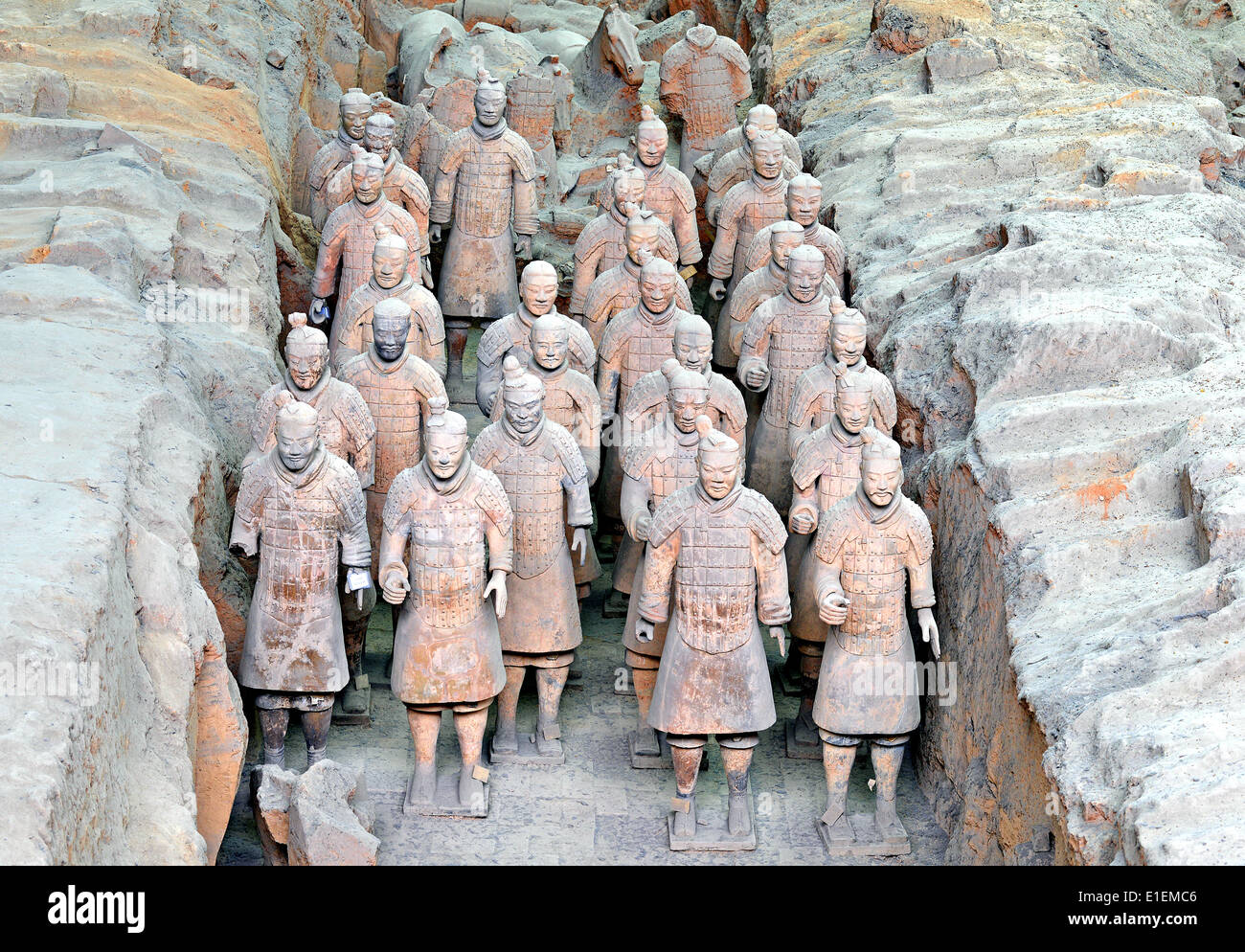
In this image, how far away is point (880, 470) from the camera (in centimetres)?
598

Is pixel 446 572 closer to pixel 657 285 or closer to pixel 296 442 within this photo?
pixel 296 442

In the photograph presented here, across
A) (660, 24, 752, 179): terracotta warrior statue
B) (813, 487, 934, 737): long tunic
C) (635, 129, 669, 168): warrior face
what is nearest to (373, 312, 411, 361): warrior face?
(813, 487, 934, 737): long tunic

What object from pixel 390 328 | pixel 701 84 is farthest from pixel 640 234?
pixel 701 84

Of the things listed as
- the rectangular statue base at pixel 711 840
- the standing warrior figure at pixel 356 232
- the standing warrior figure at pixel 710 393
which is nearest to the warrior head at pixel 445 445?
the standing warrior figure at pixel 710 393

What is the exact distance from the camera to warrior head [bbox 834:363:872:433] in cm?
649

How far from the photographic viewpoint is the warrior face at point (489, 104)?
28.5 ft

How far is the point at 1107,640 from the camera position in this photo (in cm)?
547

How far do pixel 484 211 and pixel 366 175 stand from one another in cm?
96

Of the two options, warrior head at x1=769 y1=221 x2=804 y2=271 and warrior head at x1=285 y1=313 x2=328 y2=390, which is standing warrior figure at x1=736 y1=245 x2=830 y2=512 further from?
warrior head at x1=285 y1=313 x2=328 y2=390

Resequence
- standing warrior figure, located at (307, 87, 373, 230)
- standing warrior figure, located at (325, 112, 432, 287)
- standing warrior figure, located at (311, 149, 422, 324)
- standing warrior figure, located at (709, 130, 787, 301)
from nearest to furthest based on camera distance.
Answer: standing warrior figure, located at (311, 149, 422, 324) → standing warrior figure, located at (325, 112, 432, 287) → standing warrior figure, located at (709, 130, 787, 301) → standing warrior figure, located at (307, 87, 373, 230)

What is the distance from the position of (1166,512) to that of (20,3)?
695 centimetres

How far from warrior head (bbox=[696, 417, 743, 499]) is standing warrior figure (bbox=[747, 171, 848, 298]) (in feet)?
7.22
